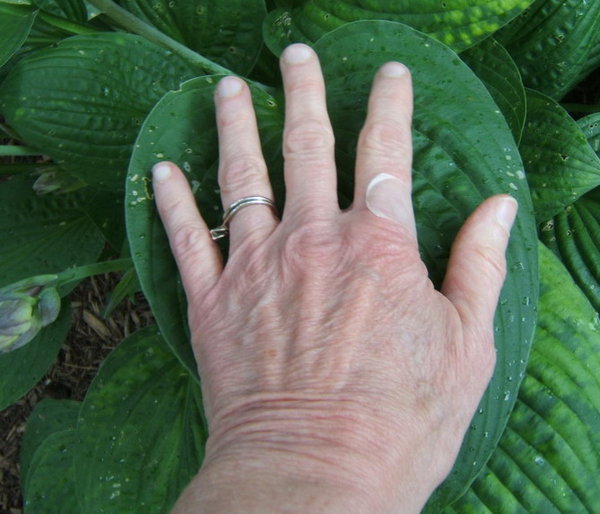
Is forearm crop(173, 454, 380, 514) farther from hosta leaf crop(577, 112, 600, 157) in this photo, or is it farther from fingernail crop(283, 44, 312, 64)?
hosta leaf crop(577, 112, 600, 157)

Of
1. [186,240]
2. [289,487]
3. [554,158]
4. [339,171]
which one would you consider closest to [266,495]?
[289,487]

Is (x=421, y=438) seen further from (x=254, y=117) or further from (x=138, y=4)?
(x=138, y=4)

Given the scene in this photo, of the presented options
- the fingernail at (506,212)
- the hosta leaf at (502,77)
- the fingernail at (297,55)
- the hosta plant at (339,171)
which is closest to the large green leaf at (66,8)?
the hosta plant at (339,171)

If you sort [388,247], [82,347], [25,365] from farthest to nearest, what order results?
1. [82,347]
2. [25,365]
3. [388,247]

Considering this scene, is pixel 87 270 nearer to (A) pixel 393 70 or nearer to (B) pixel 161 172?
(B) pixel 161 172

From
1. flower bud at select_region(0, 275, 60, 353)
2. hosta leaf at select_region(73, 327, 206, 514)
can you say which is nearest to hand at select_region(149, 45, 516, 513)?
flower bud at select_region(0, 275, 60, 353)

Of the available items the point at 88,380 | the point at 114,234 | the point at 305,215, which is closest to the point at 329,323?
the point at 305,215
